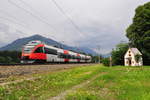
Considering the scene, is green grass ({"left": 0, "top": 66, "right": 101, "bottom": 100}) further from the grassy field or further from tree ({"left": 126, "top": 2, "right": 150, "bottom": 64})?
tree ({"left": 126, "top": 2, "right": 150, "bottom": 64})

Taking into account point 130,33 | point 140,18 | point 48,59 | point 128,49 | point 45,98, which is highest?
point 140,18

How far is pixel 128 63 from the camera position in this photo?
157ft

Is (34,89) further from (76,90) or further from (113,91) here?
(113,91)

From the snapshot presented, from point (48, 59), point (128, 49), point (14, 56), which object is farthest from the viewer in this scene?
point (14, 56)

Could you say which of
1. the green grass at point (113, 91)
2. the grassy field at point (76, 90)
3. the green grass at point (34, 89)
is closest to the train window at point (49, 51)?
the grassy field at point (76, 90)

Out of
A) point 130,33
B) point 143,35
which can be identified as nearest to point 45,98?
point 143,35

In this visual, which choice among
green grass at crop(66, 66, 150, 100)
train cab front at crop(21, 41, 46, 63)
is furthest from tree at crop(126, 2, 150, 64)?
green grass at crop(66, 66, 150, 100)

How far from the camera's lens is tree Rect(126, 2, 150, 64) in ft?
139

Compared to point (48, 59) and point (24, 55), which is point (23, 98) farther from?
point (48, 59)

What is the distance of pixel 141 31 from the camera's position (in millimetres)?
43656

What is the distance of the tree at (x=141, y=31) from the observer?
139 feet

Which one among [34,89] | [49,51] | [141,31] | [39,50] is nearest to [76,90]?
[34,89]

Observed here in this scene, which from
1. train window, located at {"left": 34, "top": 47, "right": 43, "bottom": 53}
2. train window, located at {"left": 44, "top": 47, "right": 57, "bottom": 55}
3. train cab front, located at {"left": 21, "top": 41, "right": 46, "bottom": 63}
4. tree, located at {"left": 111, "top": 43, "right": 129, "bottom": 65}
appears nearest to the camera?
train cab front, located at {"left": 21, "top": 41, "right": 46, "bottom": 63}

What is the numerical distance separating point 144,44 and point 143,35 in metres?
2.36
